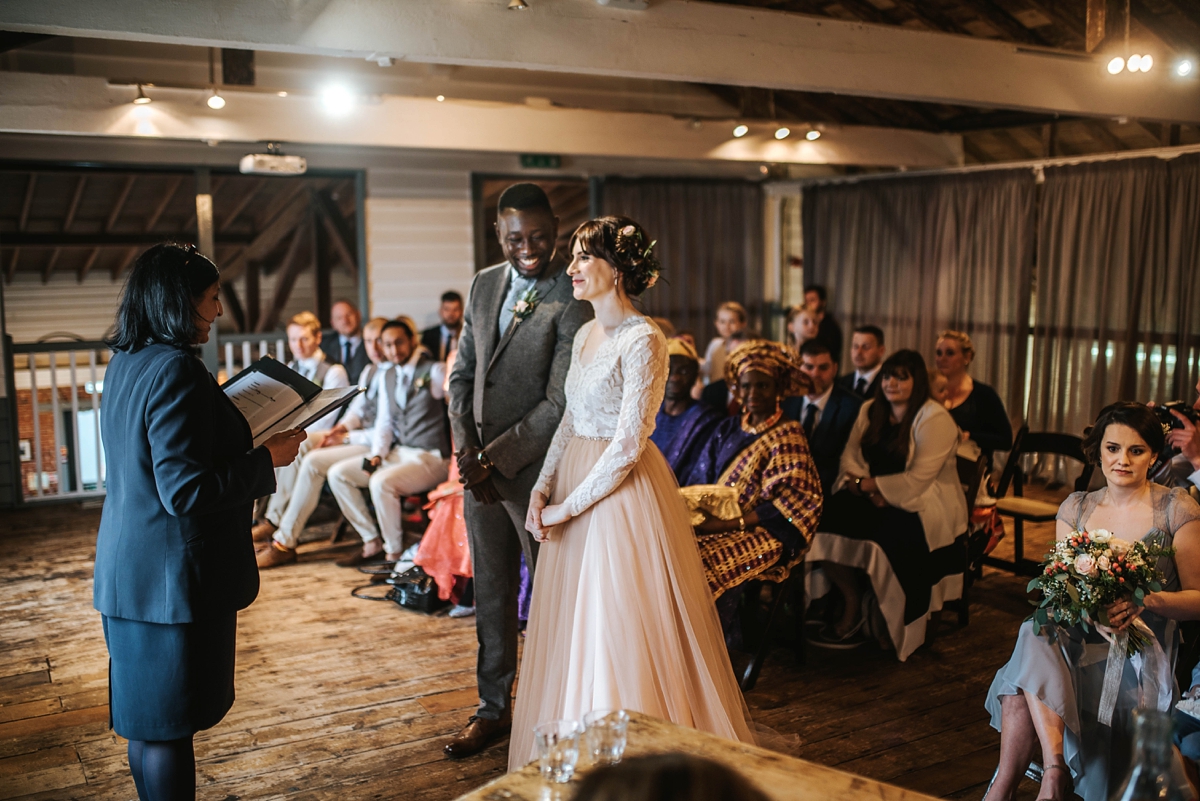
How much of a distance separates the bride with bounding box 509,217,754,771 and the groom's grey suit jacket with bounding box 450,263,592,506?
151 millimetres

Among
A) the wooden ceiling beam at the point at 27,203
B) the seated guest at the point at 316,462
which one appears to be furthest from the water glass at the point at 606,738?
the wooden ceiling beam at the point at 27,203

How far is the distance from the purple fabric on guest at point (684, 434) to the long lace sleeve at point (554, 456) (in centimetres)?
151

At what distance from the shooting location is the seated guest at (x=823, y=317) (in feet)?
28.4

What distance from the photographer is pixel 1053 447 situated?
16.4 feet

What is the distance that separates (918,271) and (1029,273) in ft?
3.83

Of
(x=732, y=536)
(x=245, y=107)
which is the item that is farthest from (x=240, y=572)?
(x=245, y=107)

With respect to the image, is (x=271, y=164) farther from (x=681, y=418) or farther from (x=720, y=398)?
(x=681, y=418)

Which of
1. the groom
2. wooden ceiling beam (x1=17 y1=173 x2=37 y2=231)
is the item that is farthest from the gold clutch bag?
wooden ceiling beam (x1=17 y1=173 x2=37 y2=231)

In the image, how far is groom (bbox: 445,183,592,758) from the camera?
3.01 meters

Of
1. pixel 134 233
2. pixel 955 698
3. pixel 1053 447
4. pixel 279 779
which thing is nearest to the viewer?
pixel 279 779

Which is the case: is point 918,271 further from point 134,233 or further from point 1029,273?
point 134,233

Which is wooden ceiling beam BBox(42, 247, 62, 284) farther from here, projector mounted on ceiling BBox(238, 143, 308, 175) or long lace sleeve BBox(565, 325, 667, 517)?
long lace sleeve BBox(565, 325, 667, 517)

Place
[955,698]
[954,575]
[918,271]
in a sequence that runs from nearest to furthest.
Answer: [955,698]
[954,575]
[918,271]

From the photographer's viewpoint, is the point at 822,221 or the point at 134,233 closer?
the point at 822,221
